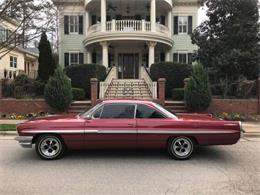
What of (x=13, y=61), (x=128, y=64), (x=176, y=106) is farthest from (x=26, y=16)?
(x=13, y=61)

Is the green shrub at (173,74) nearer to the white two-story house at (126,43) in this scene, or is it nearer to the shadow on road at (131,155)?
the white two-story house at (126,43)

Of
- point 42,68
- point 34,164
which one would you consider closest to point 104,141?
point 34,164

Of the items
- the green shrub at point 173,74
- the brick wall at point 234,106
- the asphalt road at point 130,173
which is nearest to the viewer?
the asphalt road at point 130,173

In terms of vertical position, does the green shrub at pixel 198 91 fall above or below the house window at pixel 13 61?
below

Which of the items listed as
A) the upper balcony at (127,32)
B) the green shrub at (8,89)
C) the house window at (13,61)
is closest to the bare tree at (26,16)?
the green shrub at (8,89)

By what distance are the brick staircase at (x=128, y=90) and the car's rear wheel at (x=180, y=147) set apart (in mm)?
11195

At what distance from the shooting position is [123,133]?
25.5ft

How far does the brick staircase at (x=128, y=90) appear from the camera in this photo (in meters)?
19.5

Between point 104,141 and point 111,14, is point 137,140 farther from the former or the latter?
point 111,14

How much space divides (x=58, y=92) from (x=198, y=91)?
706 cm

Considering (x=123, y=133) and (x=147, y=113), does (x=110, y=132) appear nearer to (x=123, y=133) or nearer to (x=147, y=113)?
(x=123, y=133)

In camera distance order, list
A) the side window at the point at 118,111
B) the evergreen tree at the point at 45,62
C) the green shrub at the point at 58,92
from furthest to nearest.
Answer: the evergreen tree at the point at 45,62 → the green shrub at the point at 58,92 → the side window at the point at 118,111

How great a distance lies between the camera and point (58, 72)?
16422mm

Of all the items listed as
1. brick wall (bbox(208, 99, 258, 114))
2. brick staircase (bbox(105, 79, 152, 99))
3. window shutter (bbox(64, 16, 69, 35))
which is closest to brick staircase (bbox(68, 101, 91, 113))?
brick staircase (bbox(105, 79, 152, 99))
